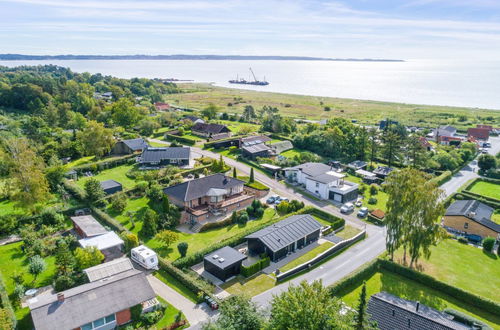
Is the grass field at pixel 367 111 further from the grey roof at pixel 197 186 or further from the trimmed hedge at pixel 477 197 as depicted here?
the grey roof at pixel 197 186

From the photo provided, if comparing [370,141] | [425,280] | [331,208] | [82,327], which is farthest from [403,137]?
[82,327]

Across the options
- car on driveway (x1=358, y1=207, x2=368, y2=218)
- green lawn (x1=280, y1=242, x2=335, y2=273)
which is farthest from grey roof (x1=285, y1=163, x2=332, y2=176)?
green lawn (x1=280, y1=242, x2=335, y2=273)

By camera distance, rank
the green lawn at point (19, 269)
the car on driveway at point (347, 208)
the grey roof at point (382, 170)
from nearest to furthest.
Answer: the green lawn at point (19, 269) → the car on driveway at point (347, 208) → the grey roof at point (382, 170)

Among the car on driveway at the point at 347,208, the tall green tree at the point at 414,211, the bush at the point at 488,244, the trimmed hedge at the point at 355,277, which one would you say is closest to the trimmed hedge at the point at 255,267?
the trimmed hedge at the point at 355,277

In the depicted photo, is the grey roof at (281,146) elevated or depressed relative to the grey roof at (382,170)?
elevated

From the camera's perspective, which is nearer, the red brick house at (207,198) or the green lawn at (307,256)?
the green lawn at (307,256)

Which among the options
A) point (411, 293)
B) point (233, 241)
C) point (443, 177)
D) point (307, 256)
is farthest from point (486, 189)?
point (233, 241)

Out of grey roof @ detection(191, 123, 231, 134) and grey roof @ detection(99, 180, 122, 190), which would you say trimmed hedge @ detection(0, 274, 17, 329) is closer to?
grey roof @ detection(99, 180, 122, 190)
